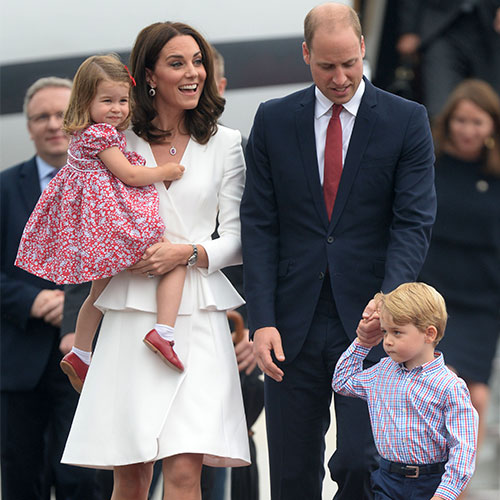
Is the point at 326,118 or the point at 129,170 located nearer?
the point at 129,170

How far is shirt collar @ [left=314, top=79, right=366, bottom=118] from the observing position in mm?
3438

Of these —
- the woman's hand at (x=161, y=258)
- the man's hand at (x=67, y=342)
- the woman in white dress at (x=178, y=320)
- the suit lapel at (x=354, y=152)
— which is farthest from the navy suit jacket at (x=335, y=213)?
the man's hand at (x=67, y=342)

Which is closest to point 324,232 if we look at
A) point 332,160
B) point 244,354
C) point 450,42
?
point 332,160

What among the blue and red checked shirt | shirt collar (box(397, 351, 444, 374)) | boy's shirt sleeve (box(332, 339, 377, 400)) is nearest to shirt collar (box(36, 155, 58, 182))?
boy's shirt sleeve (box(332, 339, 377, 400))

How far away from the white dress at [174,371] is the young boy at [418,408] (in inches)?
22.6

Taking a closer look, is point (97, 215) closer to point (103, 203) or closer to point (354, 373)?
point (103, 203)

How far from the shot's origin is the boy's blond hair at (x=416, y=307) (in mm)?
2977

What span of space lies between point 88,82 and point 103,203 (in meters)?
0.37

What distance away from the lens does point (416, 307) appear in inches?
117

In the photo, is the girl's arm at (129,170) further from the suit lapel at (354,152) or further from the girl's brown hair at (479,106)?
the girl's brown hair at (479,106)

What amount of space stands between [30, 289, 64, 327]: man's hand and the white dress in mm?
1147

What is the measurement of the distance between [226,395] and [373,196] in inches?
29.8

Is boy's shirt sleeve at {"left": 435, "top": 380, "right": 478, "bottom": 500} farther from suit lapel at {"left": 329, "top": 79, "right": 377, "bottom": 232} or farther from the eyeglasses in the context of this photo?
the eyeglasses

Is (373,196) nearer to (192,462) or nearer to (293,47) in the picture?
(192,462)
